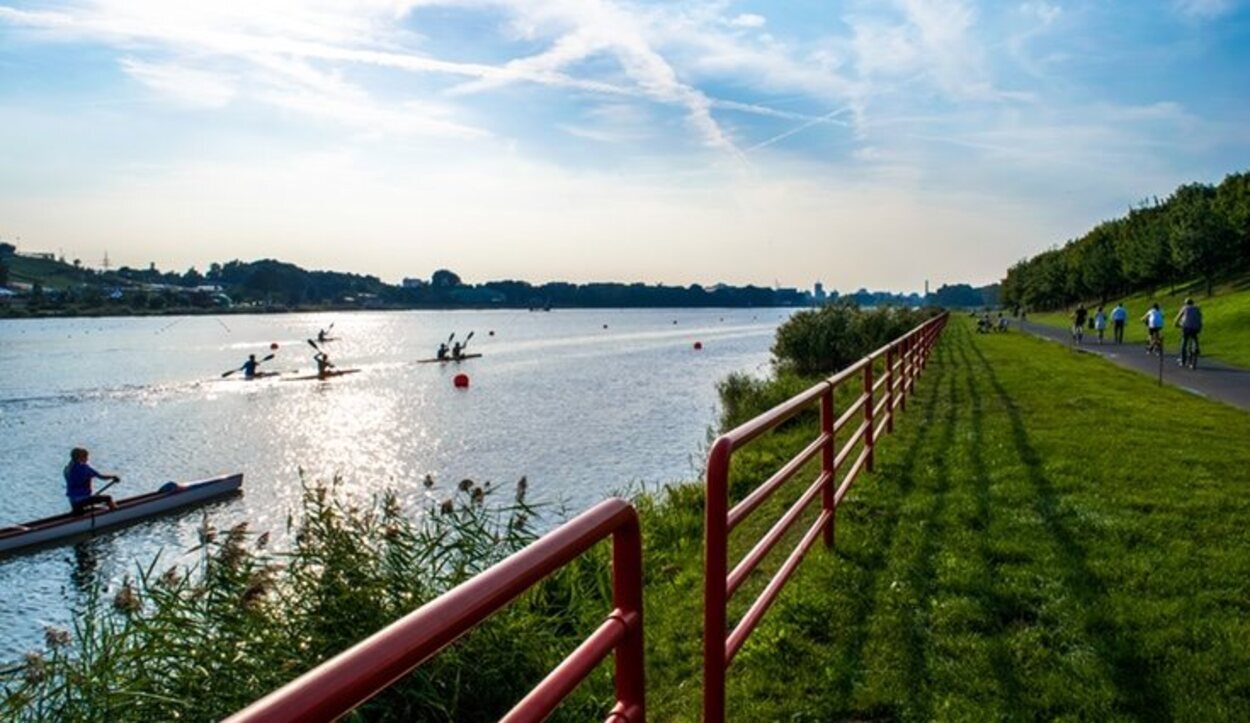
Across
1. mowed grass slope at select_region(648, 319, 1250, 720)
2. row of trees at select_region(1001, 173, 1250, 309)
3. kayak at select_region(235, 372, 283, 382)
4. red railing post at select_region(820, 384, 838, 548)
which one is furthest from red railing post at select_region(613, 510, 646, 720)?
row of trees at select_region(1001, 173, 1250, 309)

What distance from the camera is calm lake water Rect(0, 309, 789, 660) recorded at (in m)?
18.1

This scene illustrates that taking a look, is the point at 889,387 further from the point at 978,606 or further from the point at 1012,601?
the point at 978,606

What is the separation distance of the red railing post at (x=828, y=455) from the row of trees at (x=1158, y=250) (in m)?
65.5

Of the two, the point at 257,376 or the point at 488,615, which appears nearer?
the point at 488,615

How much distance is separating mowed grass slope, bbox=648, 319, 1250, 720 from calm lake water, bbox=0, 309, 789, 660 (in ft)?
16.6

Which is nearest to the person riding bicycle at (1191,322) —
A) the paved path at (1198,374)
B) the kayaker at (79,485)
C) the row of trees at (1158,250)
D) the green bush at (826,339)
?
the paved path at (1198,374)

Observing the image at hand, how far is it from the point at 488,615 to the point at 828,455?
5.43 m

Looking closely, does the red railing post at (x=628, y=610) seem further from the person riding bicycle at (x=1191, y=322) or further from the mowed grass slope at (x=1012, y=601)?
the person riding bicycle at (x=1191, y=322)

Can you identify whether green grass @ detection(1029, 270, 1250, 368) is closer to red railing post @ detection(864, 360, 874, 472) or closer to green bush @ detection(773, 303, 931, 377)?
green bush @ detection(773, 303, 931, 377)

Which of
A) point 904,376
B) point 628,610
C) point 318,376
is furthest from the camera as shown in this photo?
point 318,376

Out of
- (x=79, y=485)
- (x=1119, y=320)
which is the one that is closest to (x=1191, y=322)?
(x=1119, y=320)

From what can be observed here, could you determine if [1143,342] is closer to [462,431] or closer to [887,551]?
[462,431]

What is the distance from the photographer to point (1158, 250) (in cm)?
6725

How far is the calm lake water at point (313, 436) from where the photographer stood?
18.1 meters
